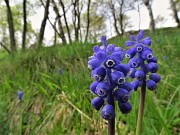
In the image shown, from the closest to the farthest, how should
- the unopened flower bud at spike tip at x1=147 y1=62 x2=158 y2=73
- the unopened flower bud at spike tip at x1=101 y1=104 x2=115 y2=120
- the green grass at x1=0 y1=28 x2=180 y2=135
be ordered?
the unopened flower bud at spike tip at x1=101 y1=104 x2=115 y2=120 → the unopened flower bud at spike tip at x1=147 y1=62 x2=158 y2=73 → the green grass at x1=0 y1=28 x2=180 y2=135

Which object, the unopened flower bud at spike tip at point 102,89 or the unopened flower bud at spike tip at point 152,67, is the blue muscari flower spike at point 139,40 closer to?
the unopened flower bud at spike tip at point 152,67

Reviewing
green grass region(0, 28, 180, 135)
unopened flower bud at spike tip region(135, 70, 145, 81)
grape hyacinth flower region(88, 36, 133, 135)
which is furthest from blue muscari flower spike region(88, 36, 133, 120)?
green grass region(0, 28, 180, 135)

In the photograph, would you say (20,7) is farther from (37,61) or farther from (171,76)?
(171,76)

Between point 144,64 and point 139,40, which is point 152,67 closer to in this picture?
point 144,64

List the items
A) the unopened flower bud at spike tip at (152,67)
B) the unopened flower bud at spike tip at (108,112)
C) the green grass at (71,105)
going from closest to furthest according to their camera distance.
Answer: the unopened flower bud at spike tip at (108,112) < the unopened flower bud at spike tip at (152,67) < the green grass at (71,105)

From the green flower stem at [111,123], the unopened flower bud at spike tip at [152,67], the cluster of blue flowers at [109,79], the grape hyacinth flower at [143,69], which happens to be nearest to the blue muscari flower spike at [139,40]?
the grape hyacinth flower at [143,69]

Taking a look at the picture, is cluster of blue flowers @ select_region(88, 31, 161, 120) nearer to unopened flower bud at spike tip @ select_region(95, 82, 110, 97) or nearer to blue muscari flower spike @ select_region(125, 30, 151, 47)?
unopened flower bud at spike tip @ select_region(95, 82, 110, 97)

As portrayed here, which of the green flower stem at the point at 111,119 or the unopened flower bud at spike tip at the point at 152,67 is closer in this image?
the green flower stem at the point at 111,119

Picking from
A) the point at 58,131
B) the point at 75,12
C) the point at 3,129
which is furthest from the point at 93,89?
the point at 75,12
